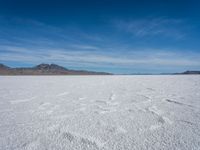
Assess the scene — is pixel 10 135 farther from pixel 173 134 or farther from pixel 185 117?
pixel 185 117

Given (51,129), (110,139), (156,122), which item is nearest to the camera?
(110,139)

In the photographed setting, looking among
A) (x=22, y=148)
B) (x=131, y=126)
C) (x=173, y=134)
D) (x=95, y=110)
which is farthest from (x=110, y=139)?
(x=95, y=110)

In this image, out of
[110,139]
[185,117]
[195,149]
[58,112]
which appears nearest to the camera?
[195,149]

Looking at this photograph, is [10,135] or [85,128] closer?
[10,135]

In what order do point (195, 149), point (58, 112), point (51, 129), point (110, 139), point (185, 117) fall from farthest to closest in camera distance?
point (58, 112), point (185, 117), point (51, 129), point (110, 139), point (195, 149)

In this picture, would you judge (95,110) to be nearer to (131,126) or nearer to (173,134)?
(131,126)

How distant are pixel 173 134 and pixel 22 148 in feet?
4.94

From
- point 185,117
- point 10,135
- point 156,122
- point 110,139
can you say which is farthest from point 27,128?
point 185,117

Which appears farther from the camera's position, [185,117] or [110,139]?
[185,117]

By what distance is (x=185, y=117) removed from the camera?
203cm

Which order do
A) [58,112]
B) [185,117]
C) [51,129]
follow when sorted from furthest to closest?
[58,112] → [185,117] → [51,129]

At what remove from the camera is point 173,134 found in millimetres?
1530

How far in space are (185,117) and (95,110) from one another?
134cm

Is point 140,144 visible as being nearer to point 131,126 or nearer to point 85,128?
point 131,126
